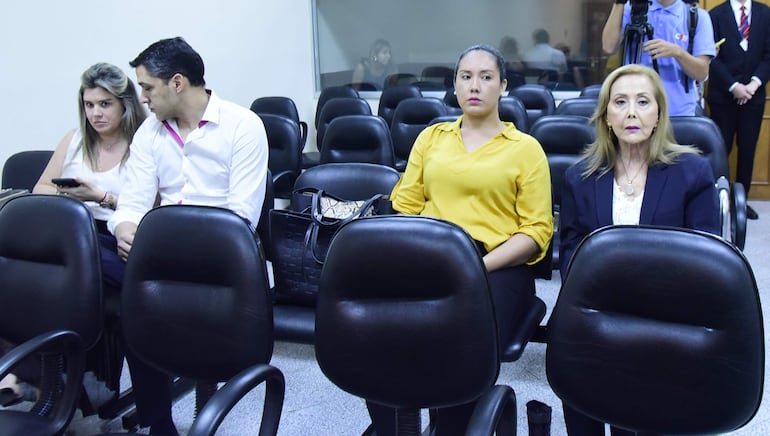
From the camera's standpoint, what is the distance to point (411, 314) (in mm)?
1358

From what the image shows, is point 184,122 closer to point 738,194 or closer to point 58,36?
point 58,36

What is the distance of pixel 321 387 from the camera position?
244 cm

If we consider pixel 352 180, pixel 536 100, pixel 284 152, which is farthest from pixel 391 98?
pixel 352 180

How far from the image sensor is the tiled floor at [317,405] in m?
2.15

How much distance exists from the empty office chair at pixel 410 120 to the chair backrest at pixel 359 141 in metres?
0.88

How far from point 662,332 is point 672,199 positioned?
0.76 metres

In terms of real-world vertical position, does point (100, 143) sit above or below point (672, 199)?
above

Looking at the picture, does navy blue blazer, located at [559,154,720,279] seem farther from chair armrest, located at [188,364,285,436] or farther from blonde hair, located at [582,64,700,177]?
chair armrest, located at [188,364,285,436]

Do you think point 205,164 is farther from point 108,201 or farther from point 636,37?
point 636,37

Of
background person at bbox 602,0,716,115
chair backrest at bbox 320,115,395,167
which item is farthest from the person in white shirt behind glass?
background person at bbox 602,0,716,115

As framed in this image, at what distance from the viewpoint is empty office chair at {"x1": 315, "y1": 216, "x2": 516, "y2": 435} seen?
1324 millimetres

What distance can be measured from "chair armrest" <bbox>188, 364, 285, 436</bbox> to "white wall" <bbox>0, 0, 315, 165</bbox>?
8.68ft

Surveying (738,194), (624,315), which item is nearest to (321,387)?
(624,315)

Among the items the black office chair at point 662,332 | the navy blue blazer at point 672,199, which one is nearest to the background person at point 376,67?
the navy blue blazer at point 672,199
